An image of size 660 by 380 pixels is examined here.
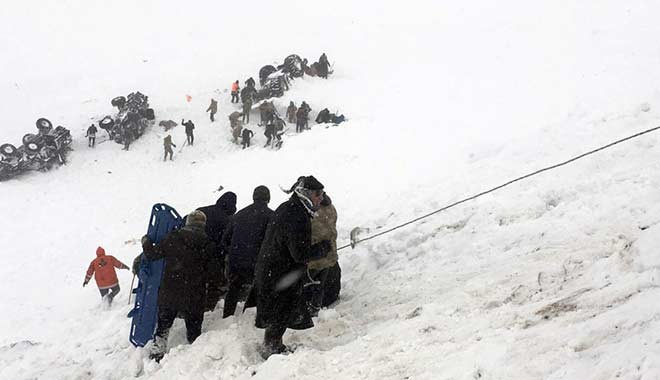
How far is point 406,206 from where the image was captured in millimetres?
9148

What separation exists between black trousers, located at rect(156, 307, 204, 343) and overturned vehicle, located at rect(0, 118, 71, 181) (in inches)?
607

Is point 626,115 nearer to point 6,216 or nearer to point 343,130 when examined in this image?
point 343,130

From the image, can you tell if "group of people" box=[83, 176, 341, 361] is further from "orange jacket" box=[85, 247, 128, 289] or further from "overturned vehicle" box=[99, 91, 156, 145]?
"overturned vehicle" box=[99, 91, 156, 145]

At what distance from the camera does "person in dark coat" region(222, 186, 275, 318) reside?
19.1ft

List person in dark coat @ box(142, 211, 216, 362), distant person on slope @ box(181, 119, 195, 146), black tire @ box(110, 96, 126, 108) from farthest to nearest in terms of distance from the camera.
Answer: black tire @ box(110, 96, 126, 108) → distant person on slope @ box(181, 119, 195, 146) → person in dark coat @ box(142, 211, 216, 362)

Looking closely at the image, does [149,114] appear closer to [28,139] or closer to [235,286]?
[28,139]

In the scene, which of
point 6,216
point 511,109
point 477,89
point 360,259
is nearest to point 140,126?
point 6,216

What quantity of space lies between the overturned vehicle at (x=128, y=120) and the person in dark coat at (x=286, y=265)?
1676 cm

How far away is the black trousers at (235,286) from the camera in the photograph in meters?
5.91

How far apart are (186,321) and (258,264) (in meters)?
1.30

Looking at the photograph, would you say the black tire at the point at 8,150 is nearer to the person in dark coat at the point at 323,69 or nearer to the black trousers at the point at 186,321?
the person in dark coat at the point at 323,69

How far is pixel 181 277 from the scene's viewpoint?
17.7 feet

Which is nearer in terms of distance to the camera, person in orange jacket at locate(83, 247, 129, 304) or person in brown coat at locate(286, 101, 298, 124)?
person in orange jacket at locate(83, 247, 129, 304)

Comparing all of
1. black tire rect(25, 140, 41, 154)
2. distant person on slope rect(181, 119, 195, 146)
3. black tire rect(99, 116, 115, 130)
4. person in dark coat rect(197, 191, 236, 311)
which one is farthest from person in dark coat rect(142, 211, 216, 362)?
black tire rect(99, 116, 115, 130)
